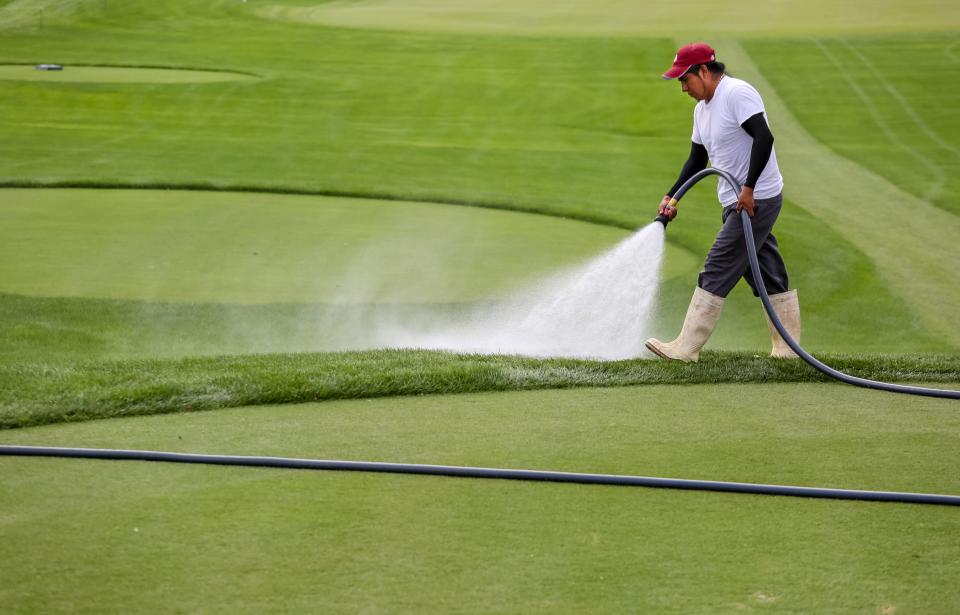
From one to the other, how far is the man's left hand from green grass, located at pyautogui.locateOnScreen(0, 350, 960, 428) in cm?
79

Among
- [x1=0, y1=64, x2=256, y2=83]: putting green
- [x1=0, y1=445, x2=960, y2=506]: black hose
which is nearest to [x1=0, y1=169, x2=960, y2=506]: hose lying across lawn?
[x1=0, y1=445, x2=960, y2=506]: black hose

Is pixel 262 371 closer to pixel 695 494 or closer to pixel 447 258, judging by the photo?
pixel 695 494

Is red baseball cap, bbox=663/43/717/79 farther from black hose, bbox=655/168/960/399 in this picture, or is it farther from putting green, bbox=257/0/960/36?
putting green, bbox=257/0/960/36

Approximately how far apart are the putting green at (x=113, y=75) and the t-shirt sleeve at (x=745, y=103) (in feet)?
54.5

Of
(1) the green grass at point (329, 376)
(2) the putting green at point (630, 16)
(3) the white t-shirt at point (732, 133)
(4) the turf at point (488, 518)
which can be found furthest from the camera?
(2) the putting green at point (630, 16)

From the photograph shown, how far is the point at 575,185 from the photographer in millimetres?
13219

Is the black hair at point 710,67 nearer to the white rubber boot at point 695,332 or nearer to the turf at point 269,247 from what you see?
the white rubber boot at point 695,332

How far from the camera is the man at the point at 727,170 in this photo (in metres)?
5.98

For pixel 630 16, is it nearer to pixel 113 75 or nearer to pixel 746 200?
pixel 113 75

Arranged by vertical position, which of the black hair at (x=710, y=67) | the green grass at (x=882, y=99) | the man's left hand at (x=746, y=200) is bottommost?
the green grass at (x=882, y=99)

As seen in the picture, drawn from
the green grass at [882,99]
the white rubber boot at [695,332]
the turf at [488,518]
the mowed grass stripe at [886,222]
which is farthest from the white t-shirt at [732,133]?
the green grass at [882,99]

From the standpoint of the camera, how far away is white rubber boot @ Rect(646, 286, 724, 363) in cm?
620

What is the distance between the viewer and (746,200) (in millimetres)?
6016

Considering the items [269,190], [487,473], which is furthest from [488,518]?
[269,190]
